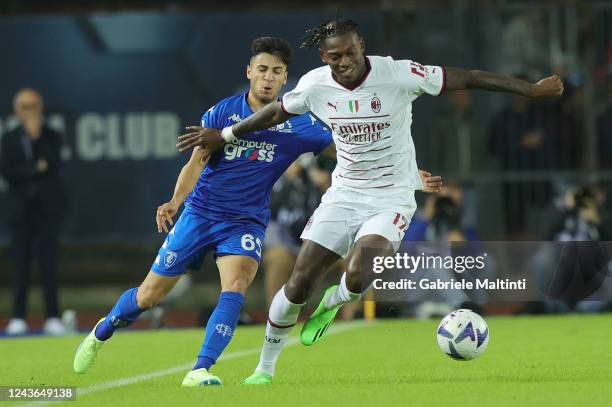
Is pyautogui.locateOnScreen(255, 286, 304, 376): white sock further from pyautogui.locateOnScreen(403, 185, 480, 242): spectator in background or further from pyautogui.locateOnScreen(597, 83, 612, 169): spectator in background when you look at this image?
pyautogui.locateOnScreen(597, 83, 612, 169): spectator in background

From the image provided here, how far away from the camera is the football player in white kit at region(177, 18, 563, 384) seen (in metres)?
8.04

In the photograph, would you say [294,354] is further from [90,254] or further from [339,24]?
[90,254]

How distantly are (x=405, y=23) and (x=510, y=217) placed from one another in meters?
2.41

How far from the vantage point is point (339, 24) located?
7.93 m

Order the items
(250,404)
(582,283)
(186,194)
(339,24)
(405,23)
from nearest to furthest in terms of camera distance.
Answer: (250,404) → (339,24) → (186,194) → (582,283) → (405,23)

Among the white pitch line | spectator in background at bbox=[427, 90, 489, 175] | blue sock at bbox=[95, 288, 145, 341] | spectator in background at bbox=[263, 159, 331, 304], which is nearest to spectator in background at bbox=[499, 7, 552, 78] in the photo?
spectator in background at bbox=[427, 90, 489, 175]

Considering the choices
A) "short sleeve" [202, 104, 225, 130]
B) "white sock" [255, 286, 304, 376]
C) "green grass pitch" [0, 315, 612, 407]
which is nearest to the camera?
"green grass pitch" [0, 315, 612, 407]

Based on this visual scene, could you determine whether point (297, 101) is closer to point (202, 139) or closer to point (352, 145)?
point (352, 145)

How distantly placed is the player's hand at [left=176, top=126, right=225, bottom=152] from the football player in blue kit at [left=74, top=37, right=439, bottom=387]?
0.17 m

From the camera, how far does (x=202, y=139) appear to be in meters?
8.28

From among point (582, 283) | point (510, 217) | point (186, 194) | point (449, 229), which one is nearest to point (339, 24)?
point (186, 194)

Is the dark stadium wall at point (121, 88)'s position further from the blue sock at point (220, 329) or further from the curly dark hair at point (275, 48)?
A: the blue sock at point (220, 329)

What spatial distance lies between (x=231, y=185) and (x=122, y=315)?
1034 millimetres

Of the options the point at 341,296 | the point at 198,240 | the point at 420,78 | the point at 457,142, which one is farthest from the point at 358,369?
the point at 457,142
